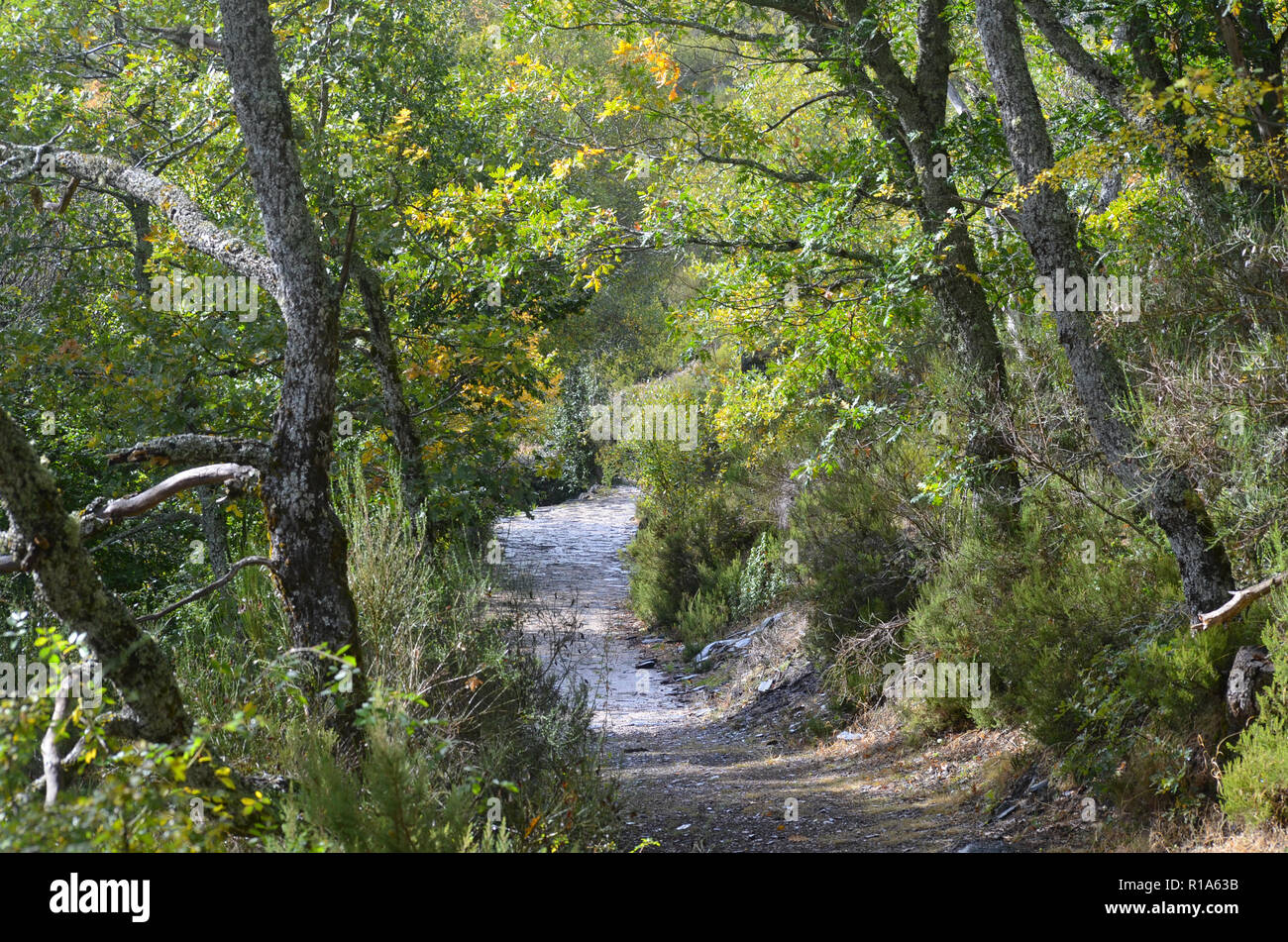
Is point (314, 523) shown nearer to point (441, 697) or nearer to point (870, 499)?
point (441, 697)

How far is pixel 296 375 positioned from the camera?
16.0 feet

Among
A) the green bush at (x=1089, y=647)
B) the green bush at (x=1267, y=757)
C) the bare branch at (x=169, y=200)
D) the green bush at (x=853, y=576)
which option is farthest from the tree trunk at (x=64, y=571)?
the green bush at (x=853, y=576)

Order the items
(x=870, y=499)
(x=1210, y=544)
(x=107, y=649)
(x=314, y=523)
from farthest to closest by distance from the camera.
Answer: (x=870, y=499), (x=1210, y=544), (x=314, y=523), (x=107, y=649)

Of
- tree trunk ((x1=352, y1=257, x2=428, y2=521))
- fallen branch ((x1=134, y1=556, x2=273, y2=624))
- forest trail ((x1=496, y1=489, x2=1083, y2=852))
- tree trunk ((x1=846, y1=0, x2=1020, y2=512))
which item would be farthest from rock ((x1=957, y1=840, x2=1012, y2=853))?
tree trunk ((x1=352, y1=257, x2=428, y2=521))

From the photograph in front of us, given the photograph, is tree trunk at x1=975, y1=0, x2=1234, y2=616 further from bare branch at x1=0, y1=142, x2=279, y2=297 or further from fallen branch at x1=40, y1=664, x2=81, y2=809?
fallen branch at x1=40, y1=664, x2=81, y2=809

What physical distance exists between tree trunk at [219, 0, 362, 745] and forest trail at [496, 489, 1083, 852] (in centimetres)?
172

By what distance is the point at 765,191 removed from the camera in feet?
32.2

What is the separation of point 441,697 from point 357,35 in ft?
20.9

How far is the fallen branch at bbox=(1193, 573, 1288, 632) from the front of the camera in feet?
16.9

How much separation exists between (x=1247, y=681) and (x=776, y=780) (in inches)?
158

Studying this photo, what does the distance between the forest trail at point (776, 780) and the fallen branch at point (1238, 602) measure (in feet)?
4.43

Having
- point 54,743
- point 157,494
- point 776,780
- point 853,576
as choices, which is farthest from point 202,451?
point 853,576

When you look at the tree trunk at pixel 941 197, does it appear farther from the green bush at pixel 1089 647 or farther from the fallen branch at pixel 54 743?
the fallen branch at pixel 54 743

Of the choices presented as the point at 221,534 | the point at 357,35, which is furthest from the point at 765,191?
the point at 221,534
